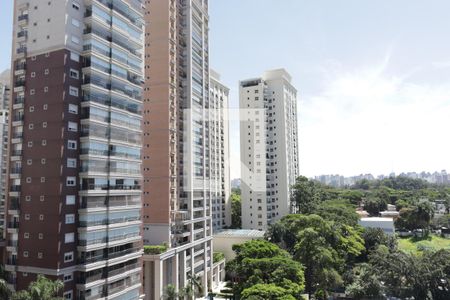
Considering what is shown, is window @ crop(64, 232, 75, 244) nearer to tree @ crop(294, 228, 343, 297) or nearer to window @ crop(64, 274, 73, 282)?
window @ crop(64, 274, 73, 282)

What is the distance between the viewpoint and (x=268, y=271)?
3234cm

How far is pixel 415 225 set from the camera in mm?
71875

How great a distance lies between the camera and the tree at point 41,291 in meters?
20.3

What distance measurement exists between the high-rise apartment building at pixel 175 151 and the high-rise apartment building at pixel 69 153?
7.28 meters

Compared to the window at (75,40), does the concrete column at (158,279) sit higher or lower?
lower

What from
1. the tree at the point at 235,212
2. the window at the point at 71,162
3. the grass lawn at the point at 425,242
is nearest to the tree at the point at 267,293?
the window at the point at 71,162

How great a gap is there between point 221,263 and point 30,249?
97.1 ft

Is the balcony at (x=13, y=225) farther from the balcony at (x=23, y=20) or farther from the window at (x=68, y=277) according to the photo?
the balcony at (x=23, y=20)

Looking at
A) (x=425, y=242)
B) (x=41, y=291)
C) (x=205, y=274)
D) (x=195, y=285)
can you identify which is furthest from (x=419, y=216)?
(x=41, y=291)

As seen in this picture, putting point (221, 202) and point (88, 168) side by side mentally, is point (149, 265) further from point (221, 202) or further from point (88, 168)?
point (221, 202)

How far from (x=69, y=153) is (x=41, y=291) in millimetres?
9500

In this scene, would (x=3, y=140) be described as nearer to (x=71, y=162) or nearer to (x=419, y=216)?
(x=71, y=162)

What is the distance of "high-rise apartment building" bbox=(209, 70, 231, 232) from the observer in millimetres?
67750

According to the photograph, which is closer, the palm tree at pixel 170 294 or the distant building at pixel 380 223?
the palm tree at pixel 170 294
